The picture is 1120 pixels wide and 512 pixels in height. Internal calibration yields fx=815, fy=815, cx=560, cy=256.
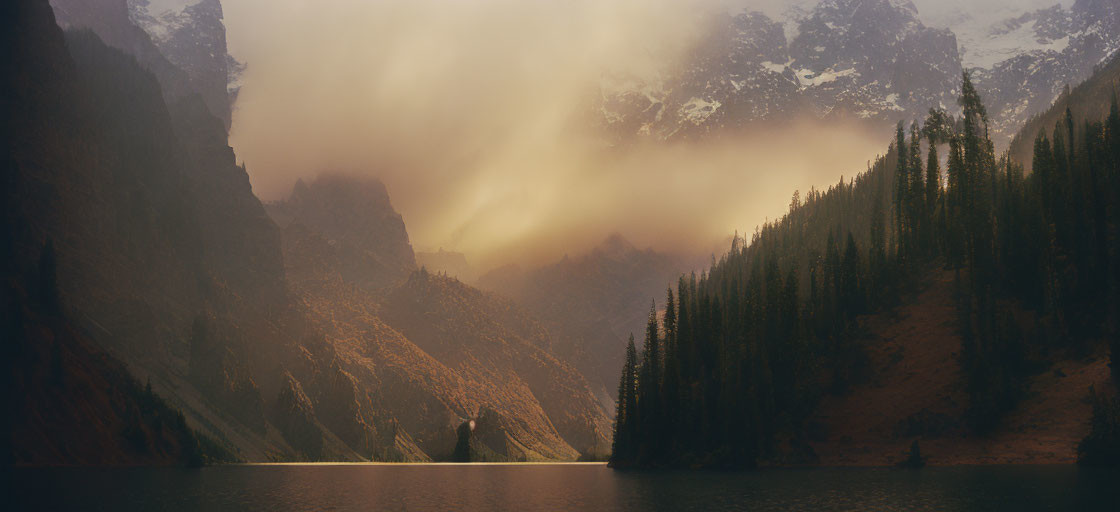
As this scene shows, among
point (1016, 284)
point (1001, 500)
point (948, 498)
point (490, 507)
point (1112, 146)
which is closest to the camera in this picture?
point (1001, 500)

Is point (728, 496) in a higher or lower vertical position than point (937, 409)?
lower

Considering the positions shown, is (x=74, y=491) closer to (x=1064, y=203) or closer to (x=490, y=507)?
(x=490, y=507)

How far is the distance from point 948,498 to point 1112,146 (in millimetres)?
114212

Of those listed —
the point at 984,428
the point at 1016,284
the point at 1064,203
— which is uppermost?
the point at 1064,203

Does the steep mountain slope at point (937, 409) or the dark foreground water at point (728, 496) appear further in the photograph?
the steep mountain slope at point (937, 409)

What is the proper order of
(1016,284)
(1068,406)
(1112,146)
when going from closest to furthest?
(1068,406)
(1112,146)
(1016,284)

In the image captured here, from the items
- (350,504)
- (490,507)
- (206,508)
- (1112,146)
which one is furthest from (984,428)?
(206,508)

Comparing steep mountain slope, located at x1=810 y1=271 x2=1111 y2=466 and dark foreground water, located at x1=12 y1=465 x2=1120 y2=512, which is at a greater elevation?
steep mountain slope, located at x1=810 y1=271 x2=1111 y2=466

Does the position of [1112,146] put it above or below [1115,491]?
above

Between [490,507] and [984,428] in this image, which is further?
[984,428]

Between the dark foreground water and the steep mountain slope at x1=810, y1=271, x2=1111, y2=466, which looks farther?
the steep mountain slope at x1=810, y1=271, x2=1111, y2=466

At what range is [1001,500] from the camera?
8512 centimetres

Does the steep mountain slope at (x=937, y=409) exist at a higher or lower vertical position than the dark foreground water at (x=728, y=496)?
higher

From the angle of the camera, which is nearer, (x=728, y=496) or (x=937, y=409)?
(x=728, y=496)
